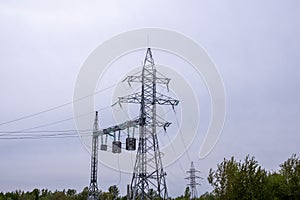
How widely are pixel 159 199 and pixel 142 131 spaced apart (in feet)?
14.0

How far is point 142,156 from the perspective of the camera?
25.2 meters

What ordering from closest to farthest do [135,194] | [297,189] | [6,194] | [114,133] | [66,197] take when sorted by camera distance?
1. [135,194]
2. [297,189]
3. [114,133]
4. [66,197]
5. [6,194]

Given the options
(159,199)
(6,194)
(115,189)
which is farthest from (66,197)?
(159,199)

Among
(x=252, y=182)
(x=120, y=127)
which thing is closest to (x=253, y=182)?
(x=252, y=182)

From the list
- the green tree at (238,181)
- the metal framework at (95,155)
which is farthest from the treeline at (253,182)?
the metal framework at (95,155)

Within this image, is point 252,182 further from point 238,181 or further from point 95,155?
point 95,155

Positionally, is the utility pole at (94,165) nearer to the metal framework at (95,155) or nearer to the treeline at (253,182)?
the metal framework at (95,155)

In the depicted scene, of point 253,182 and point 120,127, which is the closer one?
point 253,182

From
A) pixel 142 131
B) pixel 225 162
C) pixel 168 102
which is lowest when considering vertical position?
pixel 225 162

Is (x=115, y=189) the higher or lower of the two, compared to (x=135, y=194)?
higher

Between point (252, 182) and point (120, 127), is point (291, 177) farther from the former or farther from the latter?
point (120, 127)

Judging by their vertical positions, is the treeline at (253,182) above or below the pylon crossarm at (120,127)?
below

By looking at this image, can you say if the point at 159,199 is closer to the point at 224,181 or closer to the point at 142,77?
the point at 224,181

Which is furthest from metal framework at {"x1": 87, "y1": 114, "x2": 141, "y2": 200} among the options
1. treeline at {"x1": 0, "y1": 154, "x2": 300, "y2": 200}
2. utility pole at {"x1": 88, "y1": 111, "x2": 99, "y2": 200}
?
treeline at {"x1": 0, "y1": 154, "x2": 300, "y2": 200}
